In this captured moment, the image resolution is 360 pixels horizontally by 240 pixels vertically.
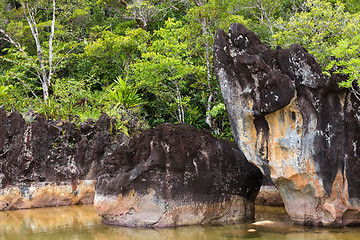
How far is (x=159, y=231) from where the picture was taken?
854cm

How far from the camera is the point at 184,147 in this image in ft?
30.5

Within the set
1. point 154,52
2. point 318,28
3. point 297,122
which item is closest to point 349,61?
point 297,122

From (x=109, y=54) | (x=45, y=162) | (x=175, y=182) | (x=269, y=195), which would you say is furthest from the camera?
(x=109, y=54)

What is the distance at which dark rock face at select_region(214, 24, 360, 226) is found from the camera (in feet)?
27.5

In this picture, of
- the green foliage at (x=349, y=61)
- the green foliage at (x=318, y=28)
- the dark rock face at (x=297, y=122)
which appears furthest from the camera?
the green foliage at (x=318, y=28)

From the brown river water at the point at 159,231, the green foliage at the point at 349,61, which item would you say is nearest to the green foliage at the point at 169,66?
the brown river water at the point at 159,231

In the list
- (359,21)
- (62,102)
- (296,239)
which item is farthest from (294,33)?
(62,102)

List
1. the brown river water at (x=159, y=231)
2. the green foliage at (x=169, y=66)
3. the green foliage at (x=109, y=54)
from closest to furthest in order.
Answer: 1. the brown river water at (x=159, y=231)
2. the green foliage at (x=169, y=66)
3. the green foliage at (x=109, y=54)

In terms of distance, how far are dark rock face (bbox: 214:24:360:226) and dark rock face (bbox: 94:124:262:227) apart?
93 cm

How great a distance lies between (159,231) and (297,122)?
12.2 ft

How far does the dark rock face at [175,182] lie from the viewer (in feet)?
29.1

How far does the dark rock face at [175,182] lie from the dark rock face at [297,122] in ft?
3.06

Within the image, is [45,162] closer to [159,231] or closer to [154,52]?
[154,52]

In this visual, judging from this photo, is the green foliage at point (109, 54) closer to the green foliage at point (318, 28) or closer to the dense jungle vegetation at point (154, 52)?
the dense jungle vegetation at point (154, 52)
